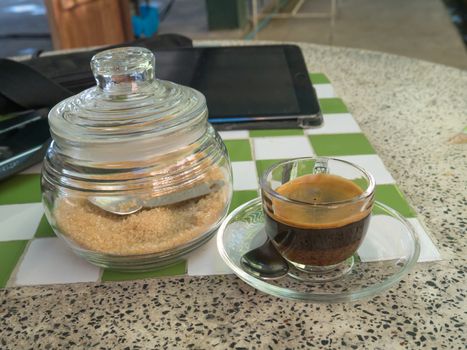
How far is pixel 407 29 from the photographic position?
3572mm

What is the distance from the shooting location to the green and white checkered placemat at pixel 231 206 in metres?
0.44

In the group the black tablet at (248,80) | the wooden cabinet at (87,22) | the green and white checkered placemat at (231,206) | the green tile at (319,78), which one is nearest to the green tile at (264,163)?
the green and white checkered placemat at (231,206)

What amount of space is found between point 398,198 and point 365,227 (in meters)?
0.14

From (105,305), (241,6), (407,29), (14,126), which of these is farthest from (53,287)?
(407,29)

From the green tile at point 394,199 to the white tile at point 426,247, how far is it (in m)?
0.02

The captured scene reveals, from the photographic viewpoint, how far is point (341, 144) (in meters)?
0.66

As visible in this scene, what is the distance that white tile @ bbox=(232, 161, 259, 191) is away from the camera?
567 millimetres

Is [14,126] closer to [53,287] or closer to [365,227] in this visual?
[53,287]

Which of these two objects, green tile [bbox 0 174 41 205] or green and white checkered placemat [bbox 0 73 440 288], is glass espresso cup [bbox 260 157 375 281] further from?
green tile [bbox 0 174 41 205]

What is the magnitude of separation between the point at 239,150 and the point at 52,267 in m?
0.30

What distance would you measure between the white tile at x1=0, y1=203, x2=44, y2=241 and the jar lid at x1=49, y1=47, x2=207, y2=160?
14 cm

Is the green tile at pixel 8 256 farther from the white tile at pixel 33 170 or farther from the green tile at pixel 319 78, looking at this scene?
the green tile at pixel 319 78

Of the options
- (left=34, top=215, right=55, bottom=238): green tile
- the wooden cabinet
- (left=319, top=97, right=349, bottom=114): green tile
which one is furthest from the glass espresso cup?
the wooden cabinet

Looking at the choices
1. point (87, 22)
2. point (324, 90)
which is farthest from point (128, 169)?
point (87, 22)
